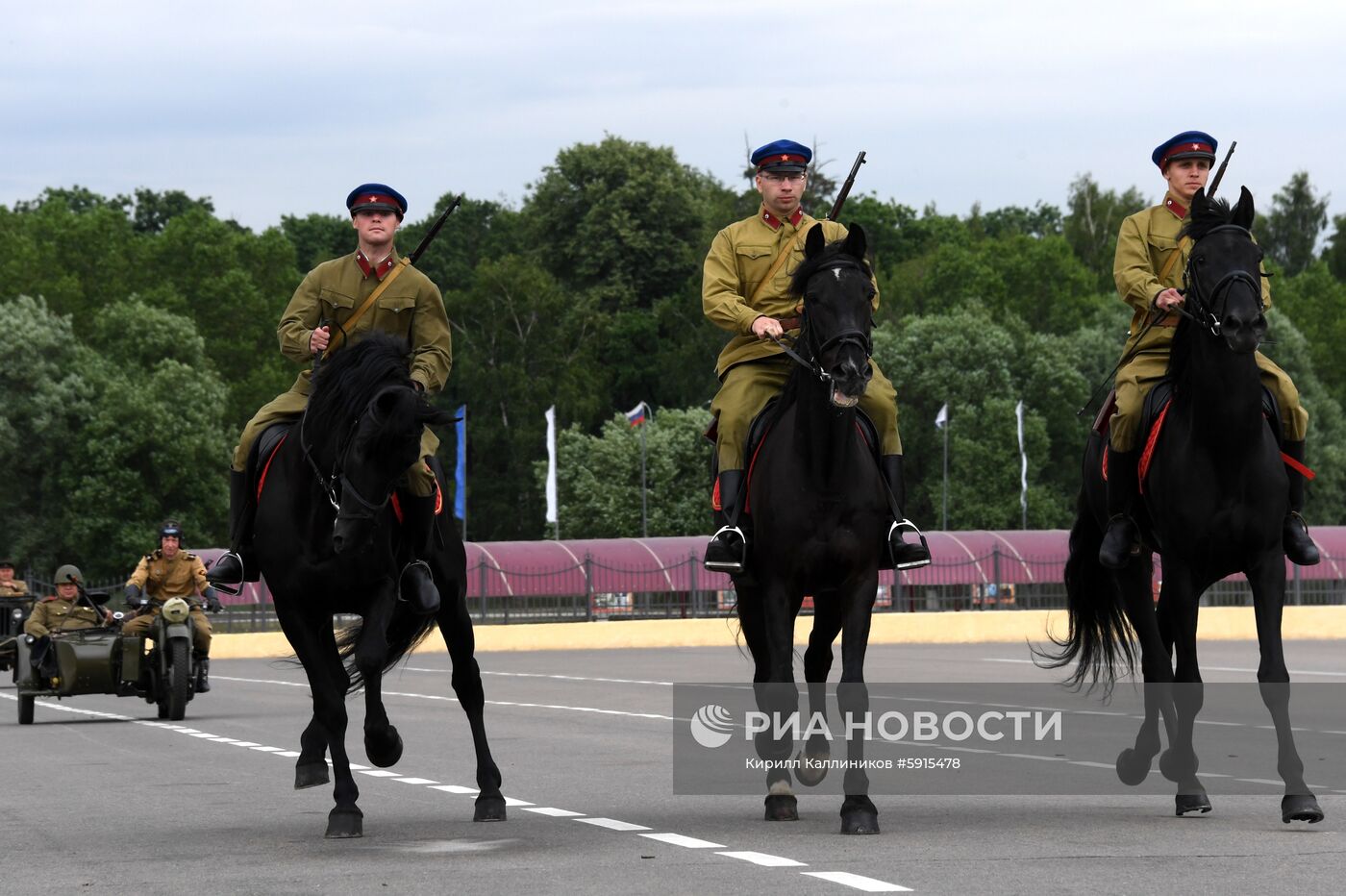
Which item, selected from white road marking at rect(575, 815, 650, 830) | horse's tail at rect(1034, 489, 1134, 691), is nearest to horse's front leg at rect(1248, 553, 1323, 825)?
horse's tail at rect(1034, 489, 1134, 691)

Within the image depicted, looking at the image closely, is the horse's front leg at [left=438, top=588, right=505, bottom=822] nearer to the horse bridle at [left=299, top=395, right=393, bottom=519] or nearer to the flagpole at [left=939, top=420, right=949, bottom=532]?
the horse bridle at [left=299, top=395, right=393, bottom=519]

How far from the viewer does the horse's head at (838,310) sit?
10648 mm

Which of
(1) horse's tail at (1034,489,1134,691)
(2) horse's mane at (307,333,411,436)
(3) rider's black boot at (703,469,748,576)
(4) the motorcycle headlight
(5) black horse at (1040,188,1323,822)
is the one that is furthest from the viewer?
(4) the motorcycle headlight

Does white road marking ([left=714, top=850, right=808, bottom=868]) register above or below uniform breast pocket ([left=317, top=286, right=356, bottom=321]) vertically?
below

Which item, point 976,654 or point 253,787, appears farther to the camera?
point 976,654

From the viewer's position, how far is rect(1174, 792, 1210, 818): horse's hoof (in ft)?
37.6

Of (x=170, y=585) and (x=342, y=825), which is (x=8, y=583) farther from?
A: (x=342, y=825)

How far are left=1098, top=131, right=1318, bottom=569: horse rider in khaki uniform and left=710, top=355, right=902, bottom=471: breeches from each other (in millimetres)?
1380

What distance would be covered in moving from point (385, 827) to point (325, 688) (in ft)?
2.59

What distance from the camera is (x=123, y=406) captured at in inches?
3113

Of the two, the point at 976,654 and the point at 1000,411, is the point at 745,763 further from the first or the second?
the point at 1000,411

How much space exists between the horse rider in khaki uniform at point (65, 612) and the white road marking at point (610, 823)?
49.8ft

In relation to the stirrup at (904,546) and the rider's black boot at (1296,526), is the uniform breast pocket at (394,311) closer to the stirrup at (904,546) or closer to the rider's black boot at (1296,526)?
the stirrup at (904,546)

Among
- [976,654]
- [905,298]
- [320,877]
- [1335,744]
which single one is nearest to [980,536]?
[976,654]
